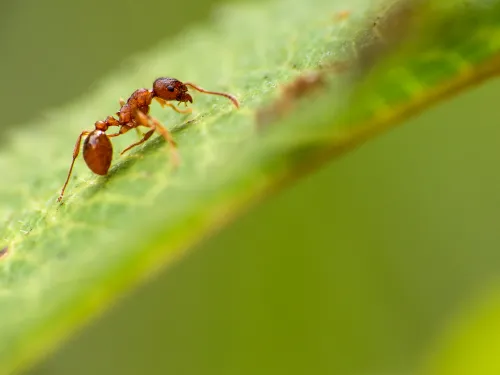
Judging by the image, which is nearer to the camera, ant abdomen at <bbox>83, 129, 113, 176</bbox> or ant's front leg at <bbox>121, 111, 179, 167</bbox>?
ant's front leg at <bbox>121, 111, 179, 167</bbox>

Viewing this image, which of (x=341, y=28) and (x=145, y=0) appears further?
(x=145, y=0)

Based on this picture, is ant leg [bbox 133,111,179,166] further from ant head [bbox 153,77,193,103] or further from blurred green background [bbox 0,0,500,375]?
blurred green background [bbox 0,0,500,375]

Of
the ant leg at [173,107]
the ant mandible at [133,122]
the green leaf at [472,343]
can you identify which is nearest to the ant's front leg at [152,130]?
the ant mandible at [133,122]

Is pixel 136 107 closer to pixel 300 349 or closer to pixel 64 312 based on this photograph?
pixel 64 312

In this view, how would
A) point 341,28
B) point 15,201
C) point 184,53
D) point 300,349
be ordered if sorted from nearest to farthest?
point 341,28, point 15,201, point 184,53, point 300,349

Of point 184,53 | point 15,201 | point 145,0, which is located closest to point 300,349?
point 184,53

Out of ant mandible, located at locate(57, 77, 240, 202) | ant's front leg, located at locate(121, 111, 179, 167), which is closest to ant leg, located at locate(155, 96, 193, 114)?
ant mandible, located at locate(57, 77, 240, 202)
